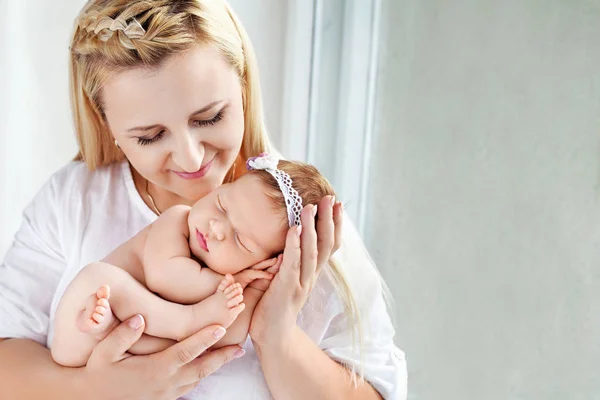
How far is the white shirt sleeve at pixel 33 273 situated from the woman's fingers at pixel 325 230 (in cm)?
48

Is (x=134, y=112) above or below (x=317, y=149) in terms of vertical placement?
above

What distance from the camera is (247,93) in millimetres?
1240

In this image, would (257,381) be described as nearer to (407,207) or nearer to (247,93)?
(247,93)

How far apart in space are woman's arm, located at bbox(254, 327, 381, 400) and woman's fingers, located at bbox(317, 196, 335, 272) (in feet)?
0.48

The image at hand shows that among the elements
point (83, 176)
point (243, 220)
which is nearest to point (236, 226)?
point (243, 220)

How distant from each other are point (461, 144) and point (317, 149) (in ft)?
1.16

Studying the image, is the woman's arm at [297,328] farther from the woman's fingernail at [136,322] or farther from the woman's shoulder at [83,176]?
the woman's shoulder at [83,176]

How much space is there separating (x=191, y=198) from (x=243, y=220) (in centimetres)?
20

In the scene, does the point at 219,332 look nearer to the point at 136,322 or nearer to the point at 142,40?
the point at 136,322

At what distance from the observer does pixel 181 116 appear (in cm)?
112

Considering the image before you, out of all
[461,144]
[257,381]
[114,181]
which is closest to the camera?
[257,381]

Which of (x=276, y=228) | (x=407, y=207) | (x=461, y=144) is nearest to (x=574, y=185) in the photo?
(x=461, y=144)

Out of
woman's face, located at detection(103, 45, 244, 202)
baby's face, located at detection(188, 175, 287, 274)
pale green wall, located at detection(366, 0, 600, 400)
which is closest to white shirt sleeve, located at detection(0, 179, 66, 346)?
woman's face, located at detection(103, 45, 244, 202)

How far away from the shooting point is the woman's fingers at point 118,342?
1.07 metres
